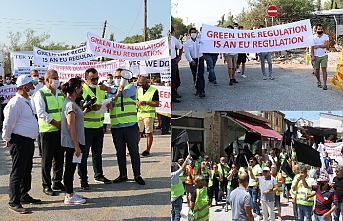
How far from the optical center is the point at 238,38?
2.88 m

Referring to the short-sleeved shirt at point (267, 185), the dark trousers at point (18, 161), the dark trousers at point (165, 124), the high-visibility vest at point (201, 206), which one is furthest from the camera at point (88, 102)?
the dark trousers at point (165, 124)

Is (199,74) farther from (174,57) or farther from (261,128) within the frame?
(261,128)

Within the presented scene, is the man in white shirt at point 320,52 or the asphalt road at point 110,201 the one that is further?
the asphalt road at point 110,201

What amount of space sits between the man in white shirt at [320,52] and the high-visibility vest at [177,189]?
48.7 inches

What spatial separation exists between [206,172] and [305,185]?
0.73 metres

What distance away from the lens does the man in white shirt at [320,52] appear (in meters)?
2.66

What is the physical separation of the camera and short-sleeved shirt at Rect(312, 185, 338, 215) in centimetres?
201

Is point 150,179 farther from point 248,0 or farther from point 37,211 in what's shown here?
point 248,0

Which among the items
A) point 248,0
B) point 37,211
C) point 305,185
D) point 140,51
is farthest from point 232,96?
point 140,51

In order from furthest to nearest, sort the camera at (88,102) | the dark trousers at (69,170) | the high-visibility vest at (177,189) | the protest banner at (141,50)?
the protest banner at (141,50), the camera at (88,102), the dark trousers at (69,170), the high-visibility vest at (177,189)

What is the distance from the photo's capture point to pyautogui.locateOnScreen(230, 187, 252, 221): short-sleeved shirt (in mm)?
3107

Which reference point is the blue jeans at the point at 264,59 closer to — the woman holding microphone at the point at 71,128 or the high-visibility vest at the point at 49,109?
the woman holding microphone at the point at 71,128

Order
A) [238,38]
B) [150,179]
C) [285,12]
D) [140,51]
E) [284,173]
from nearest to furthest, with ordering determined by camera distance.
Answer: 1. [285,12]
2. [238,38]
3. [284,173]
4. [150,179]
5. [140,51]

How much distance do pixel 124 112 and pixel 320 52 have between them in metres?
1.96
